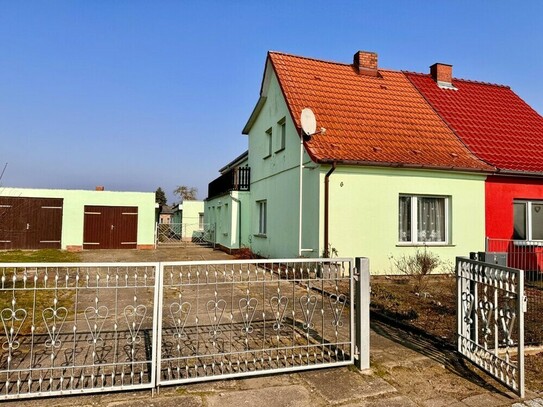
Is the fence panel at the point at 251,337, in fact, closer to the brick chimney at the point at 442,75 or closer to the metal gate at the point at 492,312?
the metal gate at the point at 492,312

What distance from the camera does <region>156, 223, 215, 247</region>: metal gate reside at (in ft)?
75.9

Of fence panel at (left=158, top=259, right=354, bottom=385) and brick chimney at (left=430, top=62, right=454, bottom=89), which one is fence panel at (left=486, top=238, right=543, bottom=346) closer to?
fence panel at (left=158, top=259, right=354, bottom=385)

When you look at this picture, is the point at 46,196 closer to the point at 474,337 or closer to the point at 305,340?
the point at 305,340

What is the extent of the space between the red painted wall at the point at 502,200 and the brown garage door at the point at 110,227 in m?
16.1

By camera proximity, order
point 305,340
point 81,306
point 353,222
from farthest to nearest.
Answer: point 353,222 < point 81,306 < point 305,340

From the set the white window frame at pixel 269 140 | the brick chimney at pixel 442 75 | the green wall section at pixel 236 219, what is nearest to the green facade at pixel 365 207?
the white window frame at pixel 269 140

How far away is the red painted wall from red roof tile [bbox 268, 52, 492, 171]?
28.7 inches

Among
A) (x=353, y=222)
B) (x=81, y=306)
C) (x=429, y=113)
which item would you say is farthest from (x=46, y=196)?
(x=429, y=113)

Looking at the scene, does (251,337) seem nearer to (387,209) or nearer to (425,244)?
(387,209)

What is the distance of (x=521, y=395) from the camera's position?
340cm

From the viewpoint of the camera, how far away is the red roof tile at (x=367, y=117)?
10.3m

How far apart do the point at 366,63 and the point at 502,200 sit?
698 cm

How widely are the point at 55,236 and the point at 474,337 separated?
64.3 feet

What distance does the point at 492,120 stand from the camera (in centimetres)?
1383
